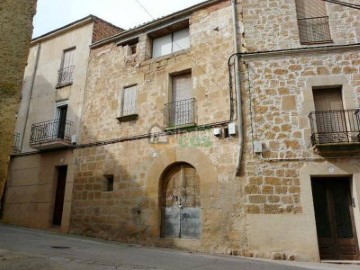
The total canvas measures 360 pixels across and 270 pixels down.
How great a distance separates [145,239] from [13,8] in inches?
274

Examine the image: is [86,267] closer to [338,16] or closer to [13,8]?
[13,8]

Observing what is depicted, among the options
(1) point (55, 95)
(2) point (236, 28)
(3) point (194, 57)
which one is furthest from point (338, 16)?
(1) point (55, 95)

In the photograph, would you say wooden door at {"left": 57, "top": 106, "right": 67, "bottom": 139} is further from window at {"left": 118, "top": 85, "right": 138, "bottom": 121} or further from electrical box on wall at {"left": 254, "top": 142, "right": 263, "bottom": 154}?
electrical box on wall at {"left": 254, "top": 142, "right": 263, "bottom": 154}

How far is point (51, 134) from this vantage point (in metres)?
12.1

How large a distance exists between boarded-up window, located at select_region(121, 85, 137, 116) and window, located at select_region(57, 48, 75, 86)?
2917mm

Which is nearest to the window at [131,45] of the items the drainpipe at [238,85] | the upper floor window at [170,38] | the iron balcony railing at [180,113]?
the upper floor window at [170,38]

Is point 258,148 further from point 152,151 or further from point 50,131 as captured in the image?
point 50,131

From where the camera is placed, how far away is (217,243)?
7875 mm

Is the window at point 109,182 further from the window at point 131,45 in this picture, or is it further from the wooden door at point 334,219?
the wooden door at point 334,219

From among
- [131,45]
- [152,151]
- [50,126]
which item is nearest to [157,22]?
[131,45]

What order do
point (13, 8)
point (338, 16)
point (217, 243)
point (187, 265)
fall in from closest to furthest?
point (13, 8)
point (187, 265)
point (217, 243)
point (338, 16)

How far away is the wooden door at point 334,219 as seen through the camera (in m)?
7.34

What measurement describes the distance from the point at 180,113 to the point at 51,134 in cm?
559

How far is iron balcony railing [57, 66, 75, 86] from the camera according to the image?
41.0 ft
